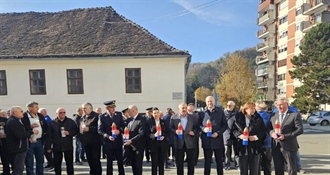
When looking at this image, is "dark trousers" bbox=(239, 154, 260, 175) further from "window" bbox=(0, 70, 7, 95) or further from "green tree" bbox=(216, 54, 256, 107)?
"green tree" bbox=(216, 54, 256, 107)

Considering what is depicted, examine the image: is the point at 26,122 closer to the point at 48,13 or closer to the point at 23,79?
the point at 23,79

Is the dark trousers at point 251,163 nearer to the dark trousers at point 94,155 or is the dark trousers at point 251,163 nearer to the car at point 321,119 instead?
the dark trousers at point 94,155

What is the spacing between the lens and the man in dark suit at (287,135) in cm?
517

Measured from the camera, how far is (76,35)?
61.2ft

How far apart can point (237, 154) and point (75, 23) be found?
17960 millimetres

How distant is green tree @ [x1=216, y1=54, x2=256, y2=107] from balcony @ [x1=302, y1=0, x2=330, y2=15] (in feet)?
41.0

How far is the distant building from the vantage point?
16812 millimetres

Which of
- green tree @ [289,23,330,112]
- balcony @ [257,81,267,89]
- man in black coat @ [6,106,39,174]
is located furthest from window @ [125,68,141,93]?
balcony @ [257,81,267,89]

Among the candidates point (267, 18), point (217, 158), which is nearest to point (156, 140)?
point (217, 158)

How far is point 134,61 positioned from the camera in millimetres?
16953

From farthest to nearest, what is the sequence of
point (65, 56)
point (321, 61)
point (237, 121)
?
point (321, 61)
point (65, 56)
point (237, 121)

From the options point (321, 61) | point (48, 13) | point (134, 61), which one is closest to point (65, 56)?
point (134, 61)

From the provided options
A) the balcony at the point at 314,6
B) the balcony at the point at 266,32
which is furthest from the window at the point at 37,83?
the balcony at the point at 266,32

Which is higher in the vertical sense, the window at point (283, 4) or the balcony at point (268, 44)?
the window at point (283, 4)
